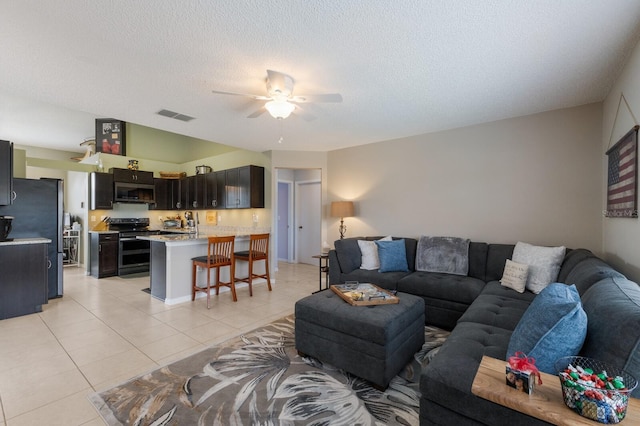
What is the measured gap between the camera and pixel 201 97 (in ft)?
9.73

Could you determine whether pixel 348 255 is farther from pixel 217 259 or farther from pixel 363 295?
pixel 217 259

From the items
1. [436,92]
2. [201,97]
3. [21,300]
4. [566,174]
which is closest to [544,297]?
[436,92]

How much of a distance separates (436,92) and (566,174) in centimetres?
190

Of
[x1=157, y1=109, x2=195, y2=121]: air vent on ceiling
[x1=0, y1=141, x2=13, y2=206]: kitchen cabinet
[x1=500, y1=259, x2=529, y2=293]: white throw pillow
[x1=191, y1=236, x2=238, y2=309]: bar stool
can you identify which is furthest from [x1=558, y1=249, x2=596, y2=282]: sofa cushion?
[x1=0, y1=141, x2=13, y2=206]: kitchen cabinet

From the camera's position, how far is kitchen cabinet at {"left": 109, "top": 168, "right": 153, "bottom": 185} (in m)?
5.97

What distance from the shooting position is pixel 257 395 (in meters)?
1.98

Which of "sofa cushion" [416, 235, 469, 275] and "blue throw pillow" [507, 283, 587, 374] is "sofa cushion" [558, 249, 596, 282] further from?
"blue throw pillow" [507, 283, 587, 374]

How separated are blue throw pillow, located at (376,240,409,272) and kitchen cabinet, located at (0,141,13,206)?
14.7 ft

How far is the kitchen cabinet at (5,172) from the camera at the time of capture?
3252 millimetres

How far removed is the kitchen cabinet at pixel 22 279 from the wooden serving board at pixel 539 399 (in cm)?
471

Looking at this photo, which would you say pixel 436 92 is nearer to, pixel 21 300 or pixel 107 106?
pixel 107 106

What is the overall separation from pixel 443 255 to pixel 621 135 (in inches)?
78.9

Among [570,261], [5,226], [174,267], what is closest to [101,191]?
[5,226]

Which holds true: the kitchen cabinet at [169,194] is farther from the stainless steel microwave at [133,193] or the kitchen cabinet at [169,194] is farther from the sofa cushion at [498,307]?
the sofa cushion at [498,307]
